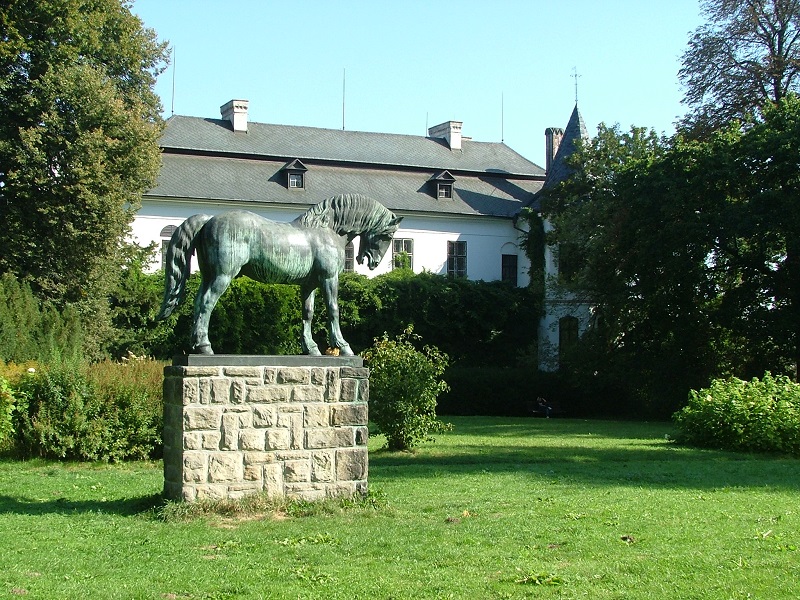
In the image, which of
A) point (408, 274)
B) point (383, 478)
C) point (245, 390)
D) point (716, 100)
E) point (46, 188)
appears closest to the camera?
point (245, 390)

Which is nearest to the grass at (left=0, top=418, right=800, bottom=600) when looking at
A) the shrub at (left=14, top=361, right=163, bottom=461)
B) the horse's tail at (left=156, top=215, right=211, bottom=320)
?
the shrub at (left=14, top=361, right=163, bottom=461)

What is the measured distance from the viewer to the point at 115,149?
80.2ft

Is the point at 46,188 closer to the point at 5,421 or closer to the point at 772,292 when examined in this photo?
the point at 5,421

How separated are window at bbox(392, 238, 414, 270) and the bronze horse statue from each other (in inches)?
1133

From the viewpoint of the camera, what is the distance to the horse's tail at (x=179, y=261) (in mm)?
9070

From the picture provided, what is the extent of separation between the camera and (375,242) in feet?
33.1

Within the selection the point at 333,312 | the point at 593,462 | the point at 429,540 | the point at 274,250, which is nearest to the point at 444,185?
the point at 593,462

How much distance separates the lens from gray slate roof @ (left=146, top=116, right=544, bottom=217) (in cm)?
3778

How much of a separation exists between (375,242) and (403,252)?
96.0 feet

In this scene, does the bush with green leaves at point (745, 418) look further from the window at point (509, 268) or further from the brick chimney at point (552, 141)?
the brick chimney at point (552, 141)

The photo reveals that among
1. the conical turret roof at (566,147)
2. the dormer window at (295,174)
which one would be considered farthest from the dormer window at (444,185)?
the dormer window at (295,174)

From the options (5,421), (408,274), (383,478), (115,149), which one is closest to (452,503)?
(383,478)

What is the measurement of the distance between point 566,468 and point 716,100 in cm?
2410

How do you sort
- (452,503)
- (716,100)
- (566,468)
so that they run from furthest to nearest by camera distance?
(716,100), (566,468), (452,503)
